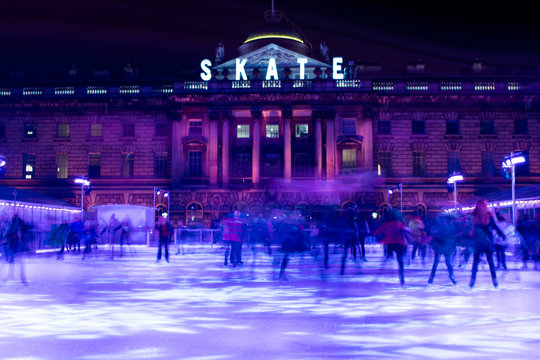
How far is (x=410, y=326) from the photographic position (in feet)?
23.7

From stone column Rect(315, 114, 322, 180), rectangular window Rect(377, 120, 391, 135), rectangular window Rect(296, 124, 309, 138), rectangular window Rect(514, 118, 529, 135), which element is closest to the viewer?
stone column Rect(315, 114, 322, 180)

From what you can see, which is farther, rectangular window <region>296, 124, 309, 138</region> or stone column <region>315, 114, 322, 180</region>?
rectangular window <region>296, 124, 309, 138</region>

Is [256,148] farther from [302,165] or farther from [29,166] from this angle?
[29,166]

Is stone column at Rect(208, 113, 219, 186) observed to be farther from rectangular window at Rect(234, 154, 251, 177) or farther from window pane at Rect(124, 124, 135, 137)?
window pane at Rect(124, 124, 135, 137)

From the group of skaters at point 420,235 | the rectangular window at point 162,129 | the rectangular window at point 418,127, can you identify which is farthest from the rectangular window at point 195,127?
the group of skaters at point 420,235

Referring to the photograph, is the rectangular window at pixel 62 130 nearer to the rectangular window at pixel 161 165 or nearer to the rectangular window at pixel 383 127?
the rectangular window at pixel 161 165

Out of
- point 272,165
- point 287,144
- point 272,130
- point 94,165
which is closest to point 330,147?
point 287,144

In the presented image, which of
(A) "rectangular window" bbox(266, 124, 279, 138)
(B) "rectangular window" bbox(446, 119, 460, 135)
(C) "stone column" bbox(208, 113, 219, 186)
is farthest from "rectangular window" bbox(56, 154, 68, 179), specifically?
(B) "rectangular window" bbox(446, 119, 460, 135)

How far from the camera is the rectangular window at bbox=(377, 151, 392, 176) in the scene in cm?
5166

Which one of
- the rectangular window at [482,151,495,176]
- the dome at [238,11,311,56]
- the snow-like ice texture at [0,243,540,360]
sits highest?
the dome at [238,11,311,56]

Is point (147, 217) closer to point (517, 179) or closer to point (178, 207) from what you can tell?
point (178, 207)

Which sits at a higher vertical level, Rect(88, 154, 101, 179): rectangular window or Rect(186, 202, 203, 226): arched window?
Rect(88, 154, 101, 179): rectangular window

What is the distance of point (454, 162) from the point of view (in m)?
51.6

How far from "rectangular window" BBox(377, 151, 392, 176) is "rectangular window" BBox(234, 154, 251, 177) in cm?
1320
